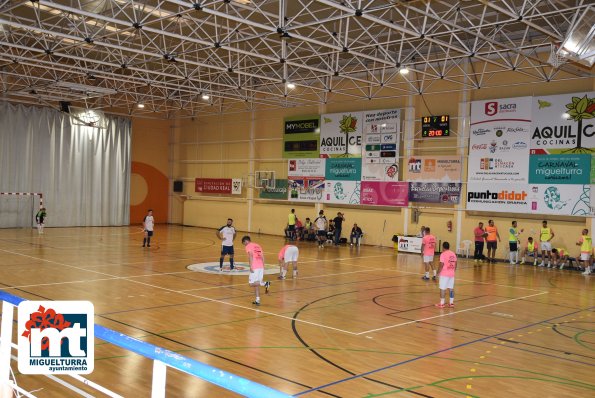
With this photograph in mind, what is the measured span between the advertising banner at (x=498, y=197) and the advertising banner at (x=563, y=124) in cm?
182

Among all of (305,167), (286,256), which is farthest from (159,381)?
(305,167)

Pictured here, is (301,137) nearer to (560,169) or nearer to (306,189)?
(306,189)

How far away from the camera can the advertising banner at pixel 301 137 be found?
32.8 metres

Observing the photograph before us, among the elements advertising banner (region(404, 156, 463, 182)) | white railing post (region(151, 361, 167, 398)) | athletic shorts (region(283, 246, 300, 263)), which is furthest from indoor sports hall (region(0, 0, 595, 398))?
athletic shorts (region(283, 246, 300, 263))

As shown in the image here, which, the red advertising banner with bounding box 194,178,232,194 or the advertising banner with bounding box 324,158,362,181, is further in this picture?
the red advertising banner with bounding box 194,178,232,194

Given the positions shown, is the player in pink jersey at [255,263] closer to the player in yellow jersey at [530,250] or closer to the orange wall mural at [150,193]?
the player in yellow jersey at [530,250]

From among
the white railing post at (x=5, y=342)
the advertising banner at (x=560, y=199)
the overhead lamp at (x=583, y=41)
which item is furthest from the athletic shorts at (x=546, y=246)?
the white railing post at (x=5, y=342)

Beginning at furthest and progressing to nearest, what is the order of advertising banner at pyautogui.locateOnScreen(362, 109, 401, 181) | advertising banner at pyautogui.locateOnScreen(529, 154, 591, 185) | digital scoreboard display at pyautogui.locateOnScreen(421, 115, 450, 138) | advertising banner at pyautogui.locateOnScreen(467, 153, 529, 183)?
advertising banner at pyautogui.locateOnScreen(362, 109, 401, 181)
digital scoreboard display at pyautogui.locateOnScreen(421, 115, 450, 138)
advertising banner at pyautogui.locateOnScreen(467, 153, 529, 183)
advertising banner at pyautogui.locateOnScreen(529, 154, 591, 185)

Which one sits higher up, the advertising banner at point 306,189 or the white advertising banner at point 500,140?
the white advertising banner at point 500,140

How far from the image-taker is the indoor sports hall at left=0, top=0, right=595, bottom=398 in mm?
8422

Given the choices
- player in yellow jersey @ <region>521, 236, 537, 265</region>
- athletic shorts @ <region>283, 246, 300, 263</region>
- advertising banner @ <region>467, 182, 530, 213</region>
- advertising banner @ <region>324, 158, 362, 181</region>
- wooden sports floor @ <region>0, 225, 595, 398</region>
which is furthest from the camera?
advertising banner @ <region>324, 158, 362, 181</region>

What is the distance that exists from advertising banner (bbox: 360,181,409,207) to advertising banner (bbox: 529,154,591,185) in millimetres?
6372

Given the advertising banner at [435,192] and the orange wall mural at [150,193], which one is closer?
the advertising banner at [435,192]

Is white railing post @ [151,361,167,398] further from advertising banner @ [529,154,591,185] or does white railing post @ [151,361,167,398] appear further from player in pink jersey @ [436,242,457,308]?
advertising banner @ [529,154,591,185]
